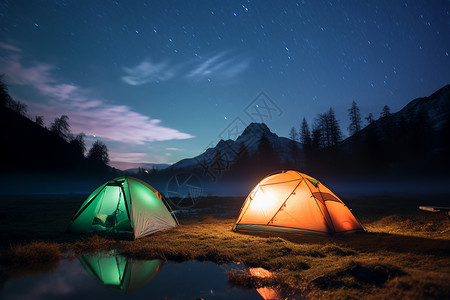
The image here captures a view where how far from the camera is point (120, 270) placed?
235 inches

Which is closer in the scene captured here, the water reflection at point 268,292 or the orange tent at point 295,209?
the water reflection at point 268,292

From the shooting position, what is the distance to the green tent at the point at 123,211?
1027 cm

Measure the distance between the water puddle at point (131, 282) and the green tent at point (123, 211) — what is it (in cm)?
355

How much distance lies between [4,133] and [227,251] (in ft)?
339

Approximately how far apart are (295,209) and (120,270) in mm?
7472

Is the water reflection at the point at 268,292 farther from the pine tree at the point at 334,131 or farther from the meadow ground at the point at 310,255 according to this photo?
the pine tree at the point at 334,131

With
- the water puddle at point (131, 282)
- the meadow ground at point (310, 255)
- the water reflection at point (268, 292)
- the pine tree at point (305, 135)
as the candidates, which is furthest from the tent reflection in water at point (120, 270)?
the pine tree at point (305, 135)

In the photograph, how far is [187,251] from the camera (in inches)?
293

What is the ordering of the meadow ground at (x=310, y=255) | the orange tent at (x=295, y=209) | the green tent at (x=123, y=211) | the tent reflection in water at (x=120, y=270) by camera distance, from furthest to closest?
the green tent at (x=123, y=211), the orange tent at (x=295, y=209), the tent reflection in water at (x=120, y=270), the meadow ground at (x=310, y=255)

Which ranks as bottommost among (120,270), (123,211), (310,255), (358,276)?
(120,270)

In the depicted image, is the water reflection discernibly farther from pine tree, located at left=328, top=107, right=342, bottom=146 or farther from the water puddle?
pine tree, located at left=328, top=107, right=342, bottom=146

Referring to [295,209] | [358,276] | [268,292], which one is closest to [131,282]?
[268,292]

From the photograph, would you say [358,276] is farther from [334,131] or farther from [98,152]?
[98,152]

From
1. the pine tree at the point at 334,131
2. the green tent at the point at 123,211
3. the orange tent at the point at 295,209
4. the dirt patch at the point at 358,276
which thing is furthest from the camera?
the pine tree at the point at 334,131
